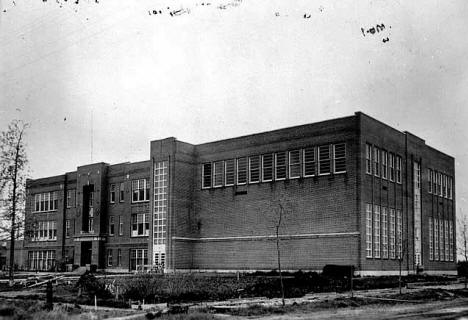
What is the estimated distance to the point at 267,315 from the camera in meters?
19.5

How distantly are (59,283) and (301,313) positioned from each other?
22.3m

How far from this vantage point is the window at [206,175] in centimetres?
5447

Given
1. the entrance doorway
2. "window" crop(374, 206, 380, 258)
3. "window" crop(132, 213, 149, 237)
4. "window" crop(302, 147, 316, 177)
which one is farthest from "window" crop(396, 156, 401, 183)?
the entrance doorway

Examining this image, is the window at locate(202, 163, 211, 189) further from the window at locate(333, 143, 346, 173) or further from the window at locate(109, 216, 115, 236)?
the window at locate(109, 216, 115, 236)

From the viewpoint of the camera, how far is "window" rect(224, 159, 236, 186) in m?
52.4

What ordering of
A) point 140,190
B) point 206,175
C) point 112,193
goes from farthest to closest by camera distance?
1. point 112,193
2. point 140,190
3. point 206,175

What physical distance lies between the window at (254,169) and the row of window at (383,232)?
1032cm

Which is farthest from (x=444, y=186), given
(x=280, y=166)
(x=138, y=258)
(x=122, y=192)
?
(x=122, y=192)

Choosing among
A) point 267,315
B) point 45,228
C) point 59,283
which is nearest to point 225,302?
point 267,315

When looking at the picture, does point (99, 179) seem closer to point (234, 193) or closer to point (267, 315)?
point (234, 193)

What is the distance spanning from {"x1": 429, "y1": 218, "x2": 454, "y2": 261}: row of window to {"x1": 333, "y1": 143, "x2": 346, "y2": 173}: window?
16395 millimetres

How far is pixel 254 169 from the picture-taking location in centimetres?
A: 5094

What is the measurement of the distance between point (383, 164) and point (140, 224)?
26.6 m

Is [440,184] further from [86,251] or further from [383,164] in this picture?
[86,251]
